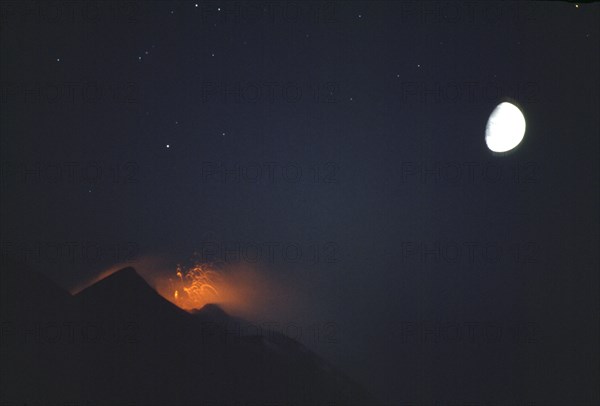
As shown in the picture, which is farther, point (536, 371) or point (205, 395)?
point (205, 395)

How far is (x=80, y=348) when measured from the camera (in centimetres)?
1162

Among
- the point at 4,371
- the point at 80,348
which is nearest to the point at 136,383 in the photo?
the point at 80,348

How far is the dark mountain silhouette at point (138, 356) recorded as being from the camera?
10.3 m

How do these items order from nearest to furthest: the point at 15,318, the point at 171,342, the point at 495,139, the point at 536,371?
the point at 495,139, the point at 536,371, the point at 15,318, the point at 171,342

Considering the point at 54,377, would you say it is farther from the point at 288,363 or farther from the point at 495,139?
the point at 495,139

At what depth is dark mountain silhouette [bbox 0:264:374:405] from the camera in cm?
1027

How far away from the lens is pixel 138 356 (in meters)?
12.5

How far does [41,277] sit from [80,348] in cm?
268

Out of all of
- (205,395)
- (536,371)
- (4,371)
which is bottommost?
(4,371)

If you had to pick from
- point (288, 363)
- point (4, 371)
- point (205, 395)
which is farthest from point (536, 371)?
point (4, 371)

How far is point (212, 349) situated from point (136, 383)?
3.14 m

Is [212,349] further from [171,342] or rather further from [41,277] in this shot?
[41,277]

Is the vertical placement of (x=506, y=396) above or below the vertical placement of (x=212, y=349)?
below

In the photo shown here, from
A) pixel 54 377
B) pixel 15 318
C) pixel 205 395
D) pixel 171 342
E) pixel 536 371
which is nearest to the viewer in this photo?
pixel 536 371
